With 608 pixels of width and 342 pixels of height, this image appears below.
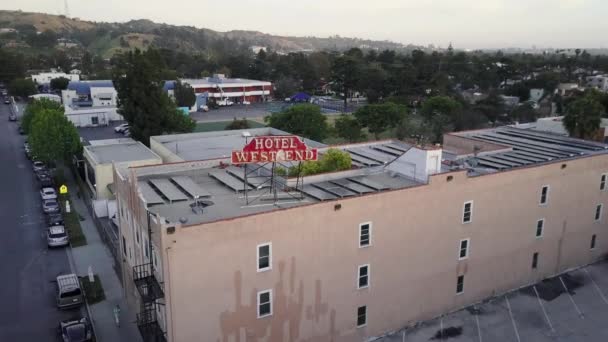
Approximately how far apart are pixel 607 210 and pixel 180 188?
28169mm

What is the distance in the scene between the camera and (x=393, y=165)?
89.7ft

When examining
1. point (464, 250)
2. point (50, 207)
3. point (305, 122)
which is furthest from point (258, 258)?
point (305, 122)

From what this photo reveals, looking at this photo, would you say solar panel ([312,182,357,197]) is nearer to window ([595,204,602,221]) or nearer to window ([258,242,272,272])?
window ([258,242,272,272])

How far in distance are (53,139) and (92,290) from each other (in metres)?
27.3

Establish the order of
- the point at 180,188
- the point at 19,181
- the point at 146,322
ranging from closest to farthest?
1. the point at 146,322
2. the point at 180,188
3. the point at 19,181

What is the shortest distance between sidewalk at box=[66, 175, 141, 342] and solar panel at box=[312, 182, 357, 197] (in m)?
11.5

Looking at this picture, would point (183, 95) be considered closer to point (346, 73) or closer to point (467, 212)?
point (346, 73)

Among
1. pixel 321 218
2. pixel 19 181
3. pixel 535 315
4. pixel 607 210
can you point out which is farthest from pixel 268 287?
pixel 19 181

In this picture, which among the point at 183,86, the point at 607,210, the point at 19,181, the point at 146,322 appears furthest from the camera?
the point at 183,86

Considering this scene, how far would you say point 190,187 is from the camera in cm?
2472

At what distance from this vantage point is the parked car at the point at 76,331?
72.2ft

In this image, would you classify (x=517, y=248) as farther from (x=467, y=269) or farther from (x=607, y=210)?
(x=607, y=210)

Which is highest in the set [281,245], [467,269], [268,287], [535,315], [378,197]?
[378,197]

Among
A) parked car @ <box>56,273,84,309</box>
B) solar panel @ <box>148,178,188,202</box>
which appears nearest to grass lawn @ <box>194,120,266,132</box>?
parked car @ <box>56,273,84,309</box>
